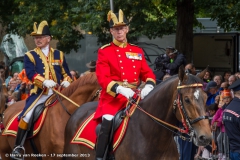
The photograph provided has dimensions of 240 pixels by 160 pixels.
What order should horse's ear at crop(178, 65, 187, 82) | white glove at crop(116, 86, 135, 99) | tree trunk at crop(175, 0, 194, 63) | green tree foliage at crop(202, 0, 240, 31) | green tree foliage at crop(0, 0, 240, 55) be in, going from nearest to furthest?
horse's ear at crop(178, 65, 187, 82)
white glove at crop(116, 86, 135, 99)
green tree foliage at crop(202, 0, 240, 31)
green tree foliage at crop(0, 0, 240, 55)
tree trunk at crop(175, 0, 194, 63)

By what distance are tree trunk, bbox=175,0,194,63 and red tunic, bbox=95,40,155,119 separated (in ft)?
33.2

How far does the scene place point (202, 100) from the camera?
294 inches

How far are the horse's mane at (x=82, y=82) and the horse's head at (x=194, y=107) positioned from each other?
3.23m

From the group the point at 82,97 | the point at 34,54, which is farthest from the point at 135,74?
the point at 34,54

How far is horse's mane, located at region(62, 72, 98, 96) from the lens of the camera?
1073 cm

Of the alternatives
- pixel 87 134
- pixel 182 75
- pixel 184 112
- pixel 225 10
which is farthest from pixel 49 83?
pixel 225 10

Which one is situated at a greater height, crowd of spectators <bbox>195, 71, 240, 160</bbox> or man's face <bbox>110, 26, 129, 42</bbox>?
man's face <bbox>110, 26, 129, 42</bbox>

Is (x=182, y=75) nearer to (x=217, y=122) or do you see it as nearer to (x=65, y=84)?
(x=65, y=84)

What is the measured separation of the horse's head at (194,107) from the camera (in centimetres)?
728

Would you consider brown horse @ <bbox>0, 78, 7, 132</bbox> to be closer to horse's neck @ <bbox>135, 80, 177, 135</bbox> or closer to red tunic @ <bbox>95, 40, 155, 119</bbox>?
red tunic @ <bbox>95, 40, 155, 119</bbox>

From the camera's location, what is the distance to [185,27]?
1903 centimetres

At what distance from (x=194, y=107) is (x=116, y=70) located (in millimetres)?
1468

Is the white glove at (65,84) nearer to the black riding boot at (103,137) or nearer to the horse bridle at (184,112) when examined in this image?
the black riding boot at (103,137)

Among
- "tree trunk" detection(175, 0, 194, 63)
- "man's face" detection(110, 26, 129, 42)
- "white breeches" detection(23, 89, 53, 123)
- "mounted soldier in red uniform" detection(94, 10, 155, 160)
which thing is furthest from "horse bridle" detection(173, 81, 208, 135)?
"tree trunk" detection(175, 0, 194, 63)
